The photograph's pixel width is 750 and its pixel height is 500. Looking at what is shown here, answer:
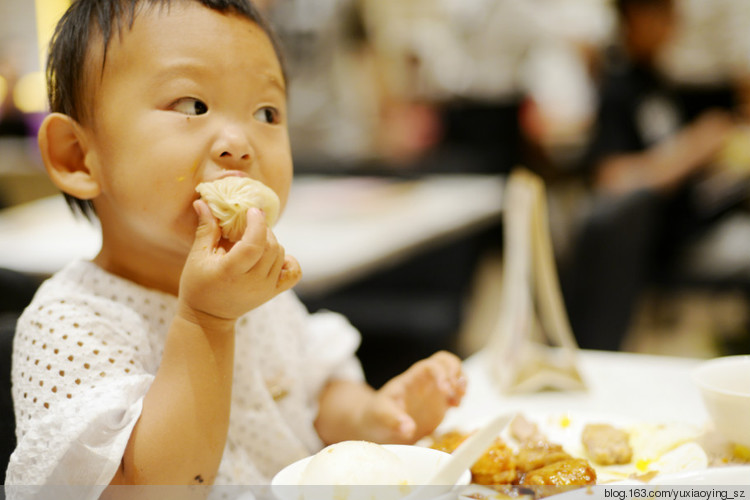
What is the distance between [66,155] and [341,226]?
5.30ft

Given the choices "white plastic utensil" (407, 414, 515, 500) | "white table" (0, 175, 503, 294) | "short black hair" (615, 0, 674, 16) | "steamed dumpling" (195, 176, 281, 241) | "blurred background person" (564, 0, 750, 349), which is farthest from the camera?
"short black hair" (615, 0, 674, 16)

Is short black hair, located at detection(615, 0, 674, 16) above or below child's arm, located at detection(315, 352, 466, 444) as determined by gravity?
above

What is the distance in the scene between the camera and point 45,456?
625 mm

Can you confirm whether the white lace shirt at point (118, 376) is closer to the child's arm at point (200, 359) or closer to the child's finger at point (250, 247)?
the child's arm at point (200, 359)

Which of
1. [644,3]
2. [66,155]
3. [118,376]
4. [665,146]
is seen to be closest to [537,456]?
[118,376]

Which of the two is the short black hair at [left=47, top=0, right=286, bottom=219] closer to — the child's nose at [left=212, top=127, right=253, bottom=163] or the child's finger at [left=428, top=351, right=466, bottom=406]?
the child's nose at [left=212, top=127, right=253, bottom=163]

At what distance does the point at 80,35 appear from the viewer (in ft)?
2.42

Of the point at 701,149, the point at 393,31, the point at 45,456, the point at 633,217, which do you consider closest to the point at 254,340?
the point at 45,456

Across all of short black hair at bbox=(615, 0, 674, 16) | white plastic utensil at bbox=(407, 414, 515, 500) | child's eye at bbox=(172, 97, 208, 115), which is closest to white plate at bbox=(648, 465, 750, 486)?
white plastic utensil at bbox=(407, 414, 515, 500)

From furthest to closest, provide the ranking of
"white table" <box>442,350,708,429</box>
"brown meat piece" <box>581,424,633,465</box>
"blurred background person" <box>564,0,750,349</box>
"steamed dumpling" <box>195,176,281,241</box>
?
1. "blurred background person" <box>564,0,750,349</box>
2. "white table" <box>442,350,708,429</box>
3. "brown meat piece" <box>581,424,633,465</box>
4. "steamed dumpling" <box>195,176,281,241</box>

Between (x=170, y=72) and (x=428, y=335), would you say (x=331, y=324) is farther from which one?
(x=428, y=335)

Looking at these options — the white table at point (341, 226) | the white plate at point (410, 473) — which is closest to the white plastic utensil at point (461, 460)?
the white plate at point (410, 473)

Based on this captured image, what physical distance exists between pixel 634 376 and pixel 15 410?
3.03ft

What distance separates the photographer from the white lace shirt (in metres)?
0.62
